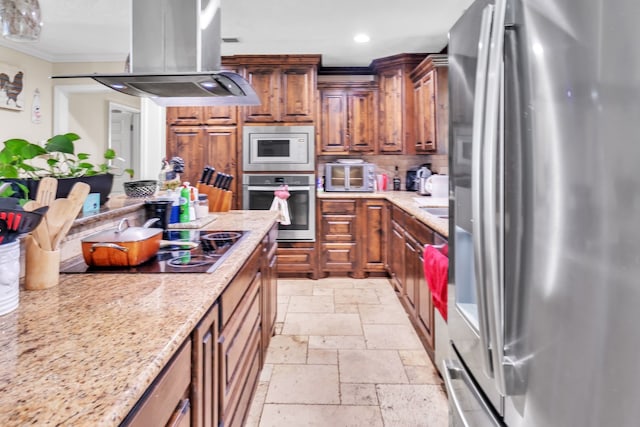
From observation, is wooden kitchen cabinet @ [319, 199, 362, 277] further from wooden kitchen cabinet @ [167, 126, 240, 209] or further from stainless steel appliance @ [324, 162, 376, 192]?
wooden kitchen cabinet @ [167, 126, 240, 209]

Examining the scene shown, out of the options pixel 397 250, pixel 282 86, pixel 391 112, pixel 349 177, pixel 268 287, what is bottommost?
pixel 268 287

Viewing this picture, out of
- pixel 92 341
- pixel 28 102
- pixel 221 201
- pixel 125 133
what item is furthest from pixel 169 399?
pixel 125 133

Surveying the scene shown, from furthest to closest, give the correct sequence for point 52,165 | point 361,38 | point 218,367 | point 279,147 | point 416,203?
point 279,147 < point 361,38 < point 416,203 < point 52,165 < point 218,367

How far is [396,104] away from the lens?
4426 millimetres

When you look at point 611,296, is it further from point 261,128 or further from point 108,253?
point 261,128

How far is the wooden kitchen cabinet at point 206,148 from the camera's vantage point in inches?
170

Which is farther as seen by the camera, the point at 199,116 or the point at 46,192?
the point at 199,116

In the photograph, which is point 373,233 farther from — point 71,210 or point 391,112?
point 71,210

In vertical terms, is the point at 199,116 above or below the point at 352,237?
above

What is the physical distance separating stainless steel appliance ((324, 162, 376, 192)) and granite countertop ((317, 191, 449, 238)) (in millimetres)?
90

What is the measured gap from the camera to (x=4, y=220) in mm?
833

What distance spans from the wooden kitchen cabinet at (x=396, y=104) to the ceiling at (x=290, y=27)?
0.53 ft

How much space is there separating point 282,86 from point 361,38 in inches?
40.2

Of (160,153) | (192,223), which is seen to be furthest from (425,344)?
(160,153)
